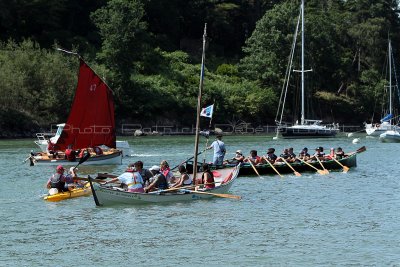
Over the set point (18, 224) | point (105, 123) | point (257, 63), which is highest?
point (257, 63)

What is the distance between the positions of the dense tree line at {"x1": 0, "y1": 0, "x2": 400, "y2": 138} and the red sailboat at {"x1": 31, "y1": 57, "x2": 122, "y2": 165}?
46575 millimetres

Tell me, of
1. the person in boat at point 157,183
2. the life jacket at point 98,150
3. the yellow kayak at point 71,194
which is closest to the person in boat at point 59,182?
the yellow kayak at point 71,194

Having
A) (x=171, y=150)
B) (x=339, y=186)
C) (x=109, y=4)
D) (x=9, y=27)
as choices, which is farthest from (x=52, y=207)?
(x=9, y=27)

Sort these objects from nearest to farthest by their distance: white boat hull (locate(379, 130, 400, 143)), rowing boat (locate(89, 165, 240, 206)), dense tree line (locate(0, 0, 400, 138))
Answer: rowing boat (locate(89, 165, 240, 206))
white boat hull (locate(379, 130, 400, 143))
dense tree line (locate(0, 0, 400, 138))

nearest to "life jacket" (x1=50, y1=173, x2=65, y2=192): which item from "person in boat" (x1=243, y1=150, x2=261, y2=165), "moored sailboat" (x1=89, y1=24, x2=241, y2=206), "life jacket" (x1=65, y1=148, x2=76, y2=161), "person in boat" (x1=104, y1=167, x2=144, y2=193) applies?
"moored sailboat" (x1=89, y1=24, x2=241, y2=206)

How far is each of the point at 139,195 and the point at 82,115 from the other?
22.3 metres

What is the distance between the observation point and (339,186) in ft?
155

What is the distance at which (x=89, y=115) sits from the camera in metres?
58.7

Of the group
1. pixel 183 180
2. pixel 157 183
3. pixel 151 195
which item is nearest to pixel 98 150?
pixel 183 180

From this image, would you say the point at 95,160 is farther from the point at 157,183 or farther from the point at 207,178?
the point at 157,183

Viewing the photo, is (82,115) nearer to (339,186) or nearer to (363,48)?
(339,186)

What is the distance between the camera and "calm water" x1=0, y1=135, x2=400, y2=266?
2766cm

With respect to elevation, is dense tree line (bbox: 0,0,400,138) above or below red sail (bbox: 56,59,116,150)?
above

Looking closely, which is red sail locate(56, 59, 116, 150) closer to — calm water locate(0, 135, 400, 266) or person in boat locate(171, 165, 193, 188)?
calm water locate(0, 135, 400, 266)
